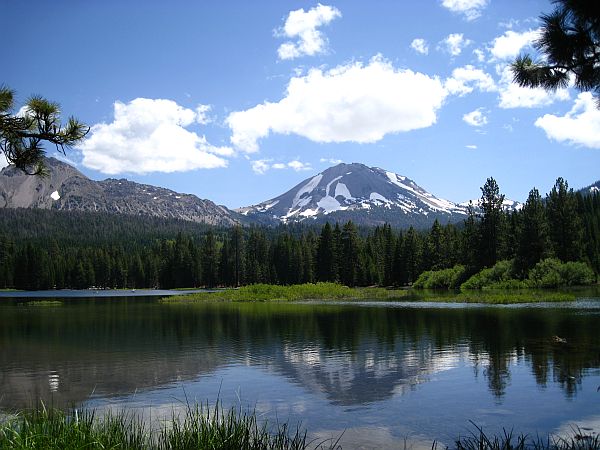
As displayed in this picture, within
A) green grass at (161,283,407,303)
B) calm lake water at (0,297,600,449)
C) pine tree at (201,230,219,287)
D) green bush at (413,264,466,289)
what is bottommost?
calm lake water at (0,297,600,449)

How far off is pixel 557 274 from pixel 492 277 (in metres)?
11.2

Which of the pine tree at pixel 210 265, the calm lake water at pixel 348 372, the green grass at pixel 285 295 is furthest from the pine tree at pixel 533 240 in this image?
the pine tree at pixel 210 265

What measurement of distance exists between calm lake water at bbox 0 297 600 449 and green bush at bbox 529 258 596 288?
4722 cm

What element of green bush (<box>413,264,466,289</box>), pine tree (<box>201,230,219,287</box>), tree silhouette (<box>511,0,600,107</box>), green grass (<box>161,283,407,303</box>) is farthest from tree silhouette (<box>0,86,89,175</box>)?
pine tree (<box>201,230,219,287</box>)

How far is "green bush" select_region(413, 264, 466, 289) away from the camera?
111m

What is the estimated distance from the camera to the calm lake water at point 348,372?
17.6 m

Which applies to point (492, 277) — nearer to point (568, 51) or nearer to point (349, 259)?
point (349, 259)

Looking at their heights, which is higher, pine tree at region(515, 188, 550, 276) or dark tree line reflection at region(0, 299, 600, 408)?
pine tree at region(515, 188, 550, 276)

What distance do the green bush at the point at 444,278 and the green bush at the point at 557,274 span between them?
1693 cm

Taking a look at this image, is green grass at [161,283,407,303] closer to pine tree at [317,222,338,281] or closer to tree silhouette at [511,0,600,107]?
pine tree at [317,222,338,281]

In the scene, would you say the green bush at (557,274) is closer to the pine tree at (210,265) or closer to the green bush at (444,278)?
the green bush at (444,278)

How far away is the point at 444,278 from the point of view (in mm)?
114312

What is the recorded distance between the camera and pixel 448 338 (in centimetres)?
3597

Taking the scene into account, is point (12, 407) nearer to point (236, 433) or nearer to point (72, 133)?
point (236, 433)
